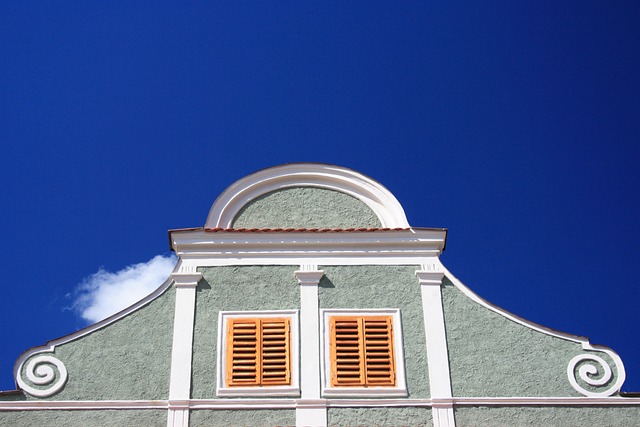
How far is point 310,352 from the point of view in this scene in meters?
14.7

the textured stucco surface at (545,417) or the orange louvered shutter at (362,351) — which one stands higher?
the orange louvered shutter at (362,351)

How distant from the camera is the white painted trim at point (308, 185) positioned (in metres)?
16.3

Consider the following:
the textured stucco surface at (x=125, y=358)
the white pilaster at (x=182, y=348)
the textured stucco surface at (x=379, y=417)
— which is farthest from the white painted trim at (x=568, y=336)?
the textured stucco surface at (x=125, y=358)

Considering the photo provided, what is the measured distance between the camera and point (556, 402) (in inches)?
565

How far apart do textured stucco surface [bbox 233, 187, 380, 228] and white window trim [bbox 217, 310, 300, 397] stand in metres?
1.77

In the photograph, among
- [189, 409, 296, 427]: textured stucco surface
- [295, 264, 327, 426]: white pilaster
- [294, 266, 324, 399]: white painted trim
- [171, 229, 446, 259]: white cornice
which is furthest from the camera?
[171, 229, 446, 259]: white cornice

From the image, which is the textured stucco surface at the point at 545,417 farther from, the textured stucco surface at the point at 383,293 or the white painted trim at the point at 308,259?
the white painted trim at the point at 308,259

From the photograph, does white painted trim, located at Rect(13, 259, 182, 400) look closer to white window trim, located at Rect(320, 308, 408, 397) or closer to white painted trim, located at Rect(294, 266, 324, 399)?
white painted trim, located at Rect(294, 266, 324, 399)

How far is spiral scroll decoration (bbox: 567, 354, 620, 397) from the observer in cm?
1459

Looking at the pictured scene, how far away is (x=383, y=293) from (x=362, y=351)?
110cm

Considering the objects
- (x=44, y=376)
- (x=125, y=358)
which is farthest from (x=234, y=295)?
(x=44, y=376)

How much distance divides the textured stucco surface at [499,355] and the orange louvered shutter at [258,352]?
2600 mm

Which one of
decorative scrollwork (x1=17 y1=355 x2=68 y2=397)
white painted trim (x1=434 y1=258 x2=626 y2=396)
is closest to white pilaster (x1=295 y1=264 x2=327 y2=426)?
white painted trim (x1=434 y1=258 x2=626 y2=396)

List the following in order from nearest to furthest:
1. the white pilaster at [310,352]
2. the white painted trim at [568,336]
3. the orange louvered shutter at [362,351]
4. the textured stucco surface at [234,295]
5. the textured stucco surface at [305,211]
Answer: the white pilaster at [310,352], the orange louvered shutter at [362,351], the white painted trim at [568,336], the textured stucco surface at [234,295], the textured stucco surface at [305,211]
